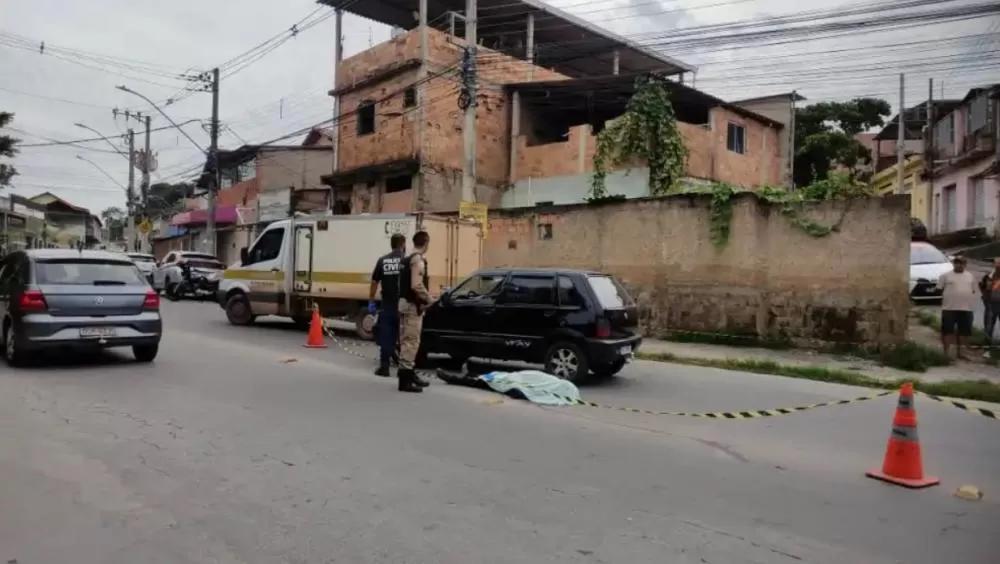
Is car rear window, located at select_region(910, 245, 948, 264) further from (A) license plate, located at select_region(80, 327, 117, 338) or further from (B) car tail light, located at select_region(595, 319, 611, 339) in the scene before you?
(A) license plate, located at select_region(80, 327, 117, 338)

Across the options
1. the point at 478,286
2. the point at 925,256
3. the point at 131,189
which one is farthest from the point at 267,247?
the point at 131,189

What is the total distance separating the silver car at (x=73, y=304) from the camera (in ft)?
32.0

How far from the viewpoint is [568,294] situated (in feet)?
33.8

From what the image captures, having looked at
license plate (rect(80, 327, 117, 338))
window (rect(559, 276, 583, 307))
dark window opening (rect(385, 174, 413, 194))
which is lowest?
license plate (rect(80, 327, 117, 338))

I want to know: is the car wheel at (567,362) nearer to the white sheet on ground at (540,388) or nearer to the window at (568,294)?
the window at (568,294)

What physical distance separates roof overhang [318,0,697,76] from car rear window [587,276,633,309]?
63.8ft

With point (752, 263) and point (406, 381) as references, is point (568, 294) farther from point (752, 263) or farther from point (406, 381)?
point (752, 263)

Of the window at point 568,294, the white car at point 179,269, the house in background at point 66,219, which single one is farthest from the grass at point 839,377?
the house in background at point 66,219

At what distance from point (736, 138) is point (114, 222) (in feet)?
319

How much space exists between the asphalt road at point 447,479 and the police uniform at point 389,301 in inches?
35.2

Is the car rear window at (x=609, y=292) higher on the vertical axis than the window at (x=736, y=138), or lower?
lower

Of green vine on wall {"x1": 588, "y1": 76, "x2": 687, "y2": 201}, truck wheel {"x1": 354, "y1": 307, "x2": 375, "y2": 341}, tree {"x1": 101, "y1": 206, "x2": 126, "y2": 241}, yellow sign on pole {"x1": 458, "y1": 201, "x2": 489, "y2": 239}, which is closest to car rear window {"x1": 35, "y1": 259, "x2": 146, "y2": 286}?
truck wheel {"x1": 354, "y1": 307, "x2": 375, "y2": 341}

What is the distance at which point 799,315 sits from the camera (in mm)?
14914

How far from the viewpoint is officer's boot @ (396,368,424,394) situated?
9.14 metres
